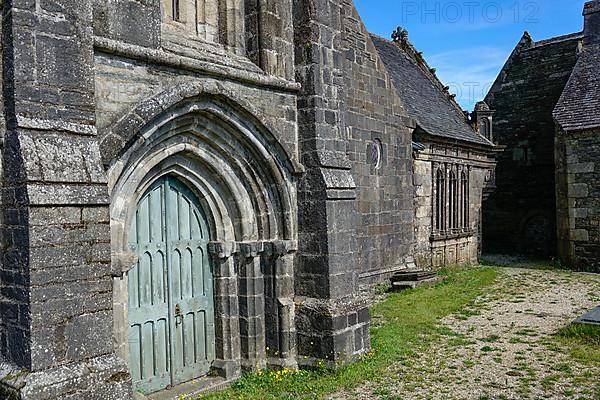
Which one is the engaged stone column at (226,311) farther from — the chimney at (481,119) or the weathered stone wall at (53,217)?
the chimney at (481,119)

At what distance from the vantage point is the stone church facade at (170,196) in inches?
178

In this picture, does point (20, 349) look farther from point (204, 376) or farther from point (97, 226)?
point (204, 376)

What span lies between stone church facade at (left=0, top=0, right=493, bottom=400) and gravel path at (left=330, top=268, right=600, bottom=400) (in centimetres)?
93

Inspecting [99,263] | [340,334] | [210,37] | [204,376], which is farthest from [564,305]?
[99,263]

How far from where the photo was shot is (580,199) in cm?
1695

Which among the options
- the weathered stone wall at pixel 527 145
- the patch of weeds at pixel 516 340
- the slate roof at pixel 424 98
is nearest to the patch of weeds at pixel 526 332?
the patch of weeds at pixel 516 340

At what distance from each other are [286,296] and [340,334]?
87 centimetres

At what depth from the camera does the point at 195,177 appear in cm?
680

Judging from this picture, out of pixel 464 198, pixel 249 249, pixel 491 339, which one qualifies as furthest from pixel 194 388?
pixel 464 198

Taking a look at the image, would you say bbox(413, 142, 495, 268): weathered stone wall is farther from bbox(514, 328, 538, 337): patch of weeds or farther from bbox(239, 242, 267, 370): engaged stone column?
bbox(239, 242, 267, 370): engaged stone column

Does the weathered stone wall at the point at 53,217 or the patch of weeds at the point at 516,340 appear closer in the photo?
the weathered stone wall at the point at 53,217

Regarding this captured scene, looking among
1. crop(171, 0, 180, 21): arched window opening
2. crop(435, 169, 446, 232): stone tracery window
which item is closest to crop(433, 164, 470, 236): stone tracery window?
crop(435, 169, 446, 232): stone tracery window

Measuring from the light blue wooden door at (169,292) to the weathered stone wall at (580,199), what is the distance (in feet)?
45.2

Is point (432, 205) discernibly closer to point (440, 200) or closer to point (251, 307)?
point (440, 200)
